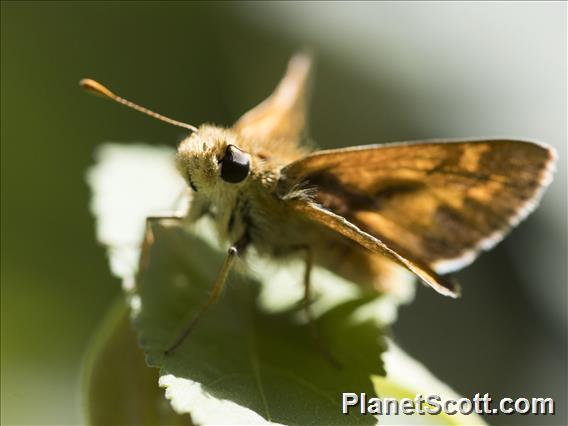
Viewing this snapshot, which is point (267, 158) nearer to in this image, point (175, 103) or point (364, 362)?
point (364, 362)

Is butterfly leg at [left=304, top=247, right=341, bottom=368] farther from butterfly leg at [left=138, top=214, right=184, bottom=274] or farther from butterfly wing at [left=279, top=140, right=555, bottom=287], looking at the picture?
butterfly leg at [left=138, top=214, right=184, bottom=274]

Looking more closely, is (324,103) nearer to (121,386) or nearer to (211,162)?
(211,162)

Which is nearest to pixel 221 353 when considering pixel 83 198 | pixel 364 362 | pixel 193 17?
pixel 364 362

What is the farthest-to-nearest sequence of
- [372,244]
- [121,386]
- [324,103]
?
[324,103], [121,386], [372,244]

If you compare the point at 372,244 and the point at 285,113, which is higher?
the point at 285,113

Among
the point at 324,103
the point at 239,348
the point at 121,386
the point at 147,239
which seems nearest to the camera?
the point at 121,386

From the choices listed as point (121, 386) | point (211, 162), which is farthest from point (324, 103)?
point (121, 386)

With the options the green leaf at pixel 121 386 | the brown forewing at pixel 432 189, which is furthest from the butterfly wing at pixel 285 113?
the green leaf at pixel 121 386
